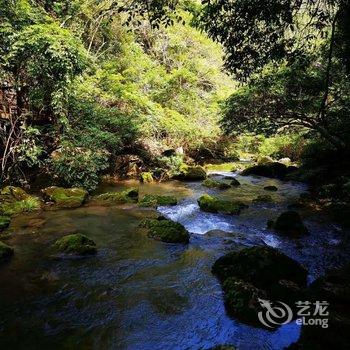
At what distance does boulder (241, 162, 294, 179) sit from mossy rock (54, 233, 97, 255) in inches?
555

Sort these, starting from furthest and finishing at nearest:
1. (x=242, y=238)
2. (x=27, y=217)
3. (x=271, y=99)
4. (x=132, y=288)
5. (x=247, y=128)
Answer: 1. (x=247, y=128)
2. (x=271, y=99)
3. (x=27, y=217)
4. (x=242, y=238)
5. (x=132, y=288)

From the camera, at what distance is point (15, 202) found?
37.6 feet

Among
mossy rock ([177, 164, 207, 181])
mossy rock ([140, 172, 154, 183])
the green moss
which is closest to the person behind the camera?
mossy rock ([140, 172, 154, 183])

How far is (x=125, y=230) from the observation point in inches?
379

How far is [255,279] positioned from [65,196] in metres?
8.25

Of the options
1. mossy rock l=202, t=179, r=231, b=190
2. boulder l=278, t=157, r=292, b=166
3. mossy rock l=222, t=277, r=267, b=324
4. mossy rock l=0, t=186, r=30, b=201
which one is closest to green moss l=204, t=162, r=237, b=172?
boulder l=278, t=157, r=292, b=166

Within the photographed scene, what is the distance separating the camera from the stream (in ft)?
16.2

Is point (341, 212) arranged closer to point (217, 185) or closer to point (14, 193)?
point (217, 185)

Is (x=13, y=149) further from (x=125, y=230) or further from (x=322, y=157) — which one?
(x=322, y=157)

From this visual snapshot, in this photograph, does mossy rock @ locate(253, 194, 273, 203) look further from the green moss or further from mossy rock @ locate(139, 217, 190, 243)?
the green moss

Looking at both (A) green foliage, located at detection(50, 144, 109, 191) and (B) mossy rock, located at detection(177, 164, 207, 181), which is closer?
(A) green foliage, located at detection(50, 144, 109, 191)

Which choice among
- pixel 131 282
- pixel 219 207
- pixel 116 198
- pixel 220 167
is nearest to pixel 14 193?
pixel 116 198

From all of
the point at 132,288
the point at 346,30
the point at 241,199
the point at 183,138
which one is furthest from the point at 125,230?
the point at 183,138

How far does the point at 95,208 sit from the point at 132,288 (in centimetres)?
589
